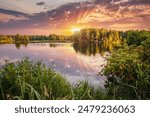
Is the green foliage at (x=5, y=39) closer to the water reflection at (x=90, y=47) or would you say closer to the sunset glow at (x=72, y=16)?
the sunset glow at (x=72, y=16)

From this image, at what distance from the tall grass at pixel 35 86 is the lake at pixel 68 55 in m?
1.32

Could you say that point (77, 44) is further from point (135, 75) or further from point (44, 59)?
point (135, 75)

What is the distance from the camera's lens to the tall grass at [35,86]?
340cm

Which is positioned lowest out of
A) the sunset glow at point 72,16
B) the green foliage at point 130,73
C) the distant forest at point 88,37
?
the green foliage at point 130,73

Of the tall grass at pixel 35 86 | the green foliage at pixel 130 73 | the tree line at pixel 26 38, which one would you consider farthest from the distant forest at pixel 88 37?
the tall grass at pixel 35 86

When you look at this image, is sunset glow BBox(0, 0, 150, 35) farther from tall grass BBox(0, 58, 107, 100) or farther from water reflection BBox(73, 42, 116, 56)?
tall grass BBox(0, 58, 107, 100)

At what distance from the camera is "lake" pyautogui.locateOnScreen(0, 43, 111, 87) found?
5332 millimetres

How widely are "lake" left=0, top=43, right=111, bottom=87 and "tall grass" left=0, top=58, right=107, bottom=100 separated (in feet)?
4.32

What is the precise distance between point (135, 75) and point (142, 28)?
5.72 feet

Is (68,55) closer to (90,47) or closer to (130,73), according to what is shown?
(90,47)

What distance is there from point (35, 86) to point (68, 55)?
2.35 metres

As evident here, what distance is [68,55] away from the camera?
585 centimetres

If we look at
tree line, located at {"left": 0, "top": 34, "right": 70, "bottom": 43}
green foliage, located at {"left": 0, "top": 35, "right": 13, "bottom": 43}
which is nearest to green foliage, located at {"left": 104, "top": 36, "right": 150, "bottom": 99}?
tree line, located at {"left": 0, "top": 34, "right": 70, "bottom": 43}

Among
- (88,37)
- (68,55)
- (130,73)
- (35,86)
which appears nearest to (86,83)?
(35,86)
